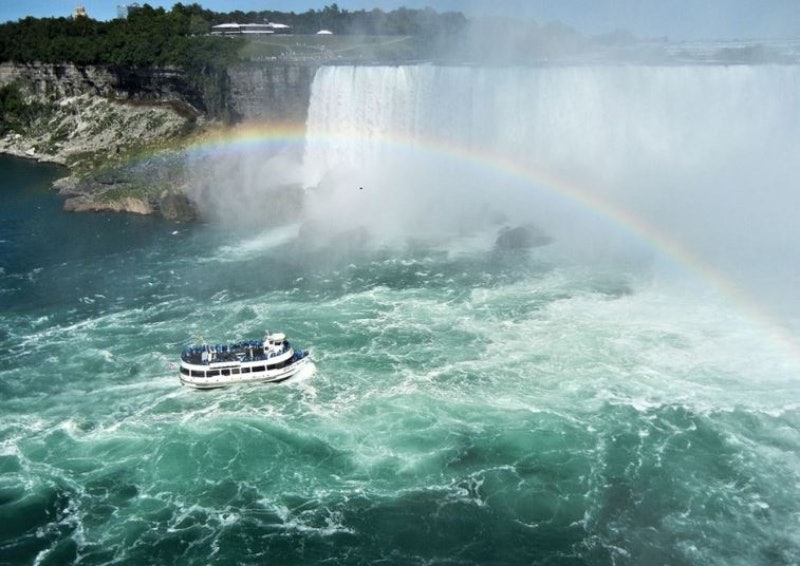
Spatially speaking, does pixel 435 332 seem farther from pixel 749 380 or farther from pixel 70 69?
pixel 70 69

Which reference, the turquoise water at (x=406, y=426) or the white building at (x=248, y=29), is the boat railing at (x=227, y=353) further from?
the white building at (x=248, y=29)

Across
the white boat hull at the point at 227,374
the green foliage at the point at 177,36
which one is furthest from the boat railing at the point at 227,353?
the green foliage at the point at 177,36

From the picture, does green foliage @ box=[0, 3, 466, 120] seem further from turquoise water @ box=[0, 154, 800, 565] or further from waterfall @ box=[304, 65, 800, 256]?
turquoise water @ box=[0, 154, 800, 565]

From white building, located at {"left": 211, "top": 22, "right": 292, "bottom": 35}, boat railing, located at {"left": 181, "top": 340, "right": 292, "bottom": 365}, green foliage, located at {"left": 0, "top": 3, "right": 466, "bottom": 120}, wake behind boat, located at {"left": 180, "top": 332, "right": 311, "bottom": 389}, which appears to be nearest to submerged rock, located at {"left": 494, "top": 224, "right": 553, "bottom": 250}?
wake behind boat, located at {"left": 180, "top": 332, "right": 311, "bottom": 389}

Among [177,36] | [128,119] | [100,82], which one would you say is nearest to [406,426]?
[128,119]

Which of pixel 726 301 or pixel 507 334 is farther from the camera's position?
pixel 726 301

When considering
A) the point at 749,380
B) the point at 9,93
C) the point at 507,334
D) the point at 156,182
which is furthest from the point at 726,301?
the point at 9,93

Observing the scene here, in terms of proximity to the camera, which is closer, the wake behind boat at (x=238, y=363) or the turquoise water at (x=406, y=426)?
the turquoise water at (x=406, y=426)

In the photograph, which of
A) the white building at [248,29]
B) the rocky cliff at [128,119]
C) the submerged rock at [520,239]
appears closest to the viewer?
the submerged rock at [520,239]
